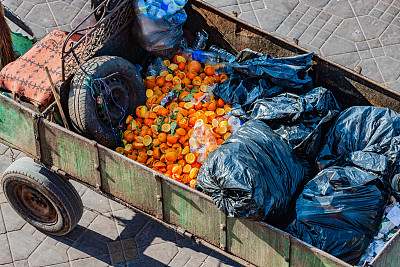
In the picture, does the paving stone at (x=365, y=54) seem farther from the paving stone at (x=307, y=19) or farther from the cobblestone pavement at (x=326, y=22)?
the paving stone at (x=307, y=19)

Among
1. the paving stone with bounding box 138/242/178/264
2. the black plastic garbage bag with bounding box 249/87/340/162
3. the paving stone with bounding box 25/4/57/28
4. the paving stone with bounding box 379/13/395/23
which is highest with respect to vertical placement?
the black plastic garbage bag with bounding box 249/87/340/162

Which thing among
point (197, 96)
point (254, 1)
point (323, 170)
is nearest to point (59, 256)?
point (197, 96)

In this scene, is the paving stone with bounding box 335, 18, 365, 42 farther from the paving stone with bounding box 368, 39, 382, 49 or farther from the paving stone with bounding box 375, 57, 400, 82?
the paving stone with bounding box 375, 57, 400, 82

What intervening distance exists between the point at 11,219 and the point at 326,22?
197 inches

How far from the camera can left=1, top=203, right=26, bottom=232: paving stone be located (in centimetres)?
623

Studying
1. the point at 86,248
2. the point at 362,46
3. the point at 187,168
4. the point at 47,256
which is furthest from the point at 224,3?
the point at 47,256

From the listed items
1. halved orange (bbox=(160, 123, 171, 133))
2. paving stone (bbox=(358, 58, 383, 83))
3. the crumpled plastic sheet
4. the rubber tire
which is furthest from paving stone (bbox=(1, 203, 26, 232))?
paving stone (bbox=(358, 58, 383, 83))

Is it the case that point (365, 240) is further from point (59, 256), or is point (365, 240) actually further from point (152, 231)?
point (59, 256)

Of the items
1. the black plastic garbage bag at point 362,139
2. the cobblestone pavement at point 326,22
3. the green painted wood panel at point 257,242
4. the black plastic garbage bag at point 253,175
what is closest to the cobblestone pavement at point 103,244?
the green painted wood panel at point 257,242

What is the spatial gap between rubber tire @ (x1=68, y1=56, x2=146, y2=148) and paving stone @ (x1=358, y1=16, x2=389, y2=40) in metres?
3.94

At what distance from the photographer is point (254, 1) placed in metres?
8.81

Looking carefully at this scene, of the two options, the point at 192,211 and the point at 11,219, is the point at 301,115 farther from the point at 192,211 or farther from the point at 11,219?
the point at 11,219

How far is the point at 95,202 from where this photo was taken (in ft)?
21.3

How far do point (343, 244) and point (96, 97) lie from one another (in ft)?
8.41
